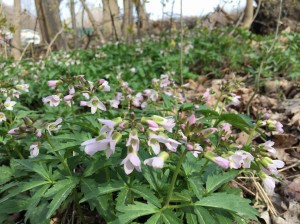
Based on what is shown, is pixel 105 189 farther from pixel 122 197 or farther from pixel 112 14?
pixel 112 14

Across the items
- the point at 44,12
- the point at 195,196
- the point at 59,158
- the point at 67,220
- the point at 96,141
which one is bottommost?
the point at 67,220

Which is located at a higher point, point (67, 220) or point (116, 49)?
point (116, 49)

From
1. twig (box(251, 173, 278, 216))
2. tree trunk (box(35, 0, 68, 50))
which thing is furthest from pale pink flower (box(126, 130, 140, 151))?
tree trunk (box(35, 0, 68, 50))

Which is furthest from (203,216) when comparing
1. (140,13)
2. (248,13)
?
(140,13)

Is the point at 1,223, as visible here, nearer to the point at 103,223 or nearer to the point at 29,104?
the point at 103,223

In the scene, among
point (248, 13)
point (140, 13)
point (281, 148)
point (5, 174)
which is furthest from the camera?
point (140, 13)

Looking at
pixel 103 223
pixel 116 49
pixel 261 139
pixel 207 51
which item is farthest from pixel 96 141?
pixel 116 49
